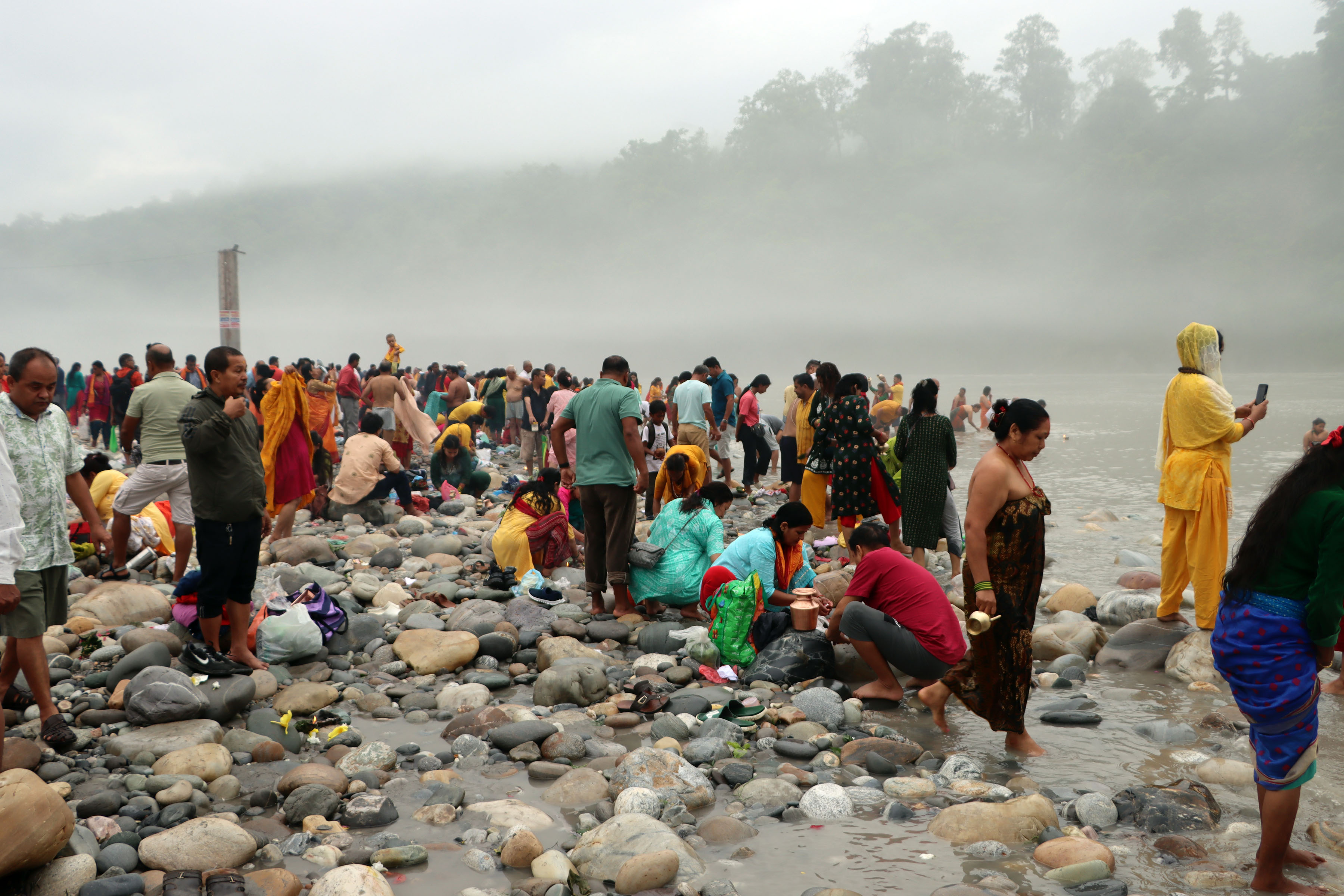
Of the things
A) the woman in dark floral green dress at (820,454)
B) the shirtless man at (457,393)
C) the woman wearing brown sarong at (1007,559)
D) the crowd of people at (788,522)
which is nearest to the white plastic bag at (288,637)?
the crowd of people at (788,522)

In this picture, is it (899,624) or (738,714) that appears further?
(899,624)

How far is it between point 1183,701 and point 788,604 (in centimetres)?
218

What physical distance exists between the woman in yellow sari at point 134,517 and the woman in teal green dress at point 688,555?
12.7ft

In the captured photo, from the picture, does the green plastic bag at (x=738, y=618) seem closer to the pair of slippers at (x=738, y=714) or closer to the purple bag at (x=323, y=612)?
the pair of slippers at (x=738, y=714)

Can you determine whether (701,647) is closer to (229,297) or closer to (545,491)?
(545,491)

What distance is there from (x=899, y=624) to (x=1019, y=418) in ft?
4.89

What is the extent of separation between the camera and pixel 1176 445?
568cm

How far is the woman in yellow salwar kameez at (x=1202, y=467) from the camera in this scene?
5.45 m

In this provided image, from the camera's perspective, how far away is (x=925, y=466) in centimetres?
676

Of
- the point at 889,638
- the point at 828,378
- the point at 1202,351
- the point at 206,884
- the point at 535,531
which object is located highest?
the point at 1202,351

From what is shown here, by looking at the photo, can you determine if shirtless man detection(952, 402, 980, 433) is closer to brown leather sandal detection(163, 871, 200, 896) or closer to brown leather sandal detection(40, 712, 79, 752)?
brown leather sandal detection(40, 712, 79, 752)

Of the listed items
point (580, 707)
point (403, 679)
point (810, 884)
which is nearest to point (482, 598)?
point (403, 679)

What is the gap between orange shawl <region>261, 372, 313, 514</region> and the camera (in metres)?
7.23

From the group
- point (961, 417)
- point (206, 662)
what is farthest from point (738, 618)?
point (961, 417)
